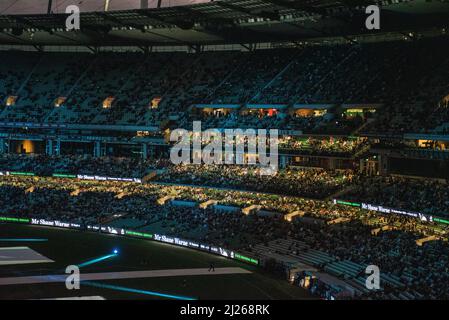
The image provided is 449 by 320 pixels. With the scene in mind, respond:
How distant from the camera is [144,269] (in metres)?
43.1

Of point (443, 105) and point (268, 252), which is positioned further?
point (443, 105)

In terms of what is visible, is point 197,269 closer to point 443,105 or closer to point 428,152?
point 428,152

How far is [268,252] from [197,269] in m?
5.42

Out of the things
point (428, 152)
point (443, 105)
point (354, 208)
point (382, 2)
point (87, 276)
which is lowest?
point (87, 276)
